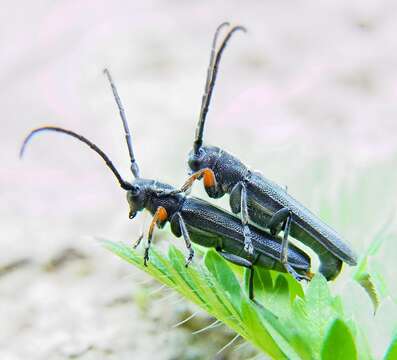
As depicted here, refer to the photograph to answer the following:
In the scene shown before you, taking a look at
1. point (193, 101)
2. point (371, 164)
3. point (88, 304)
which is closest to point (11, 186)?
point (88, 304)

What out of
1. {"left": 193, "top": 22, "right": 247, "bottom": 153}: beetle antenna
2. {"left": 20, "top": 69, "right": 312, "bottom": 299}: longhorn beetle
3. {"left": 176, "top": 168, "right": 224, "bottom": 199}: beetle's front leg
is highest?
{"left": 193, "top": 22, "right": 247, "bottom": 153}: beetle antenna

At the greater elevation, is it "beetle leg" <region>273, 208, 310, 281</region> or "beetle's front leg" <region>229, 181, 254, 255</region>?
"beetle's front leg" <region>229, 181, 254, 255</region>

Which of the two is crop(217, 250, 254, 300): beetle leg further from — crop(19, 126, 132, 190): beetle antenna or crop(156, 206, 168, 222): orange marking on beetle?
crop(19, 126, 132, 190): beetle antenna

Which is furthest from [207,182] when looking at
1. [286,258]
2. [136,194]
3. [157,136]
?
[157,136]

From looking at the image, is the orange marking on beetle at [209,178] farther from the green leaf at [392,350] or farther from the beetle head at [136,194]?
the green leaf at [392,350]

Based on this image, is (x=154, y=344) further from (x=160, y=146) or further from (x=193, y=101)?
(x=193, y=101)

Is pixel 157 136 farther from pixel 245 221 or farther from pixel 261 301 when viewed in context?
pixel 261 301

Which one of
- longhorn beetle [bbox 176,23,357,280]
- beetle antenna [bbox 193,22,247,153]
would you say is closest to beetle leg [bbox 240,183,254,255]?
longhorn beetle [bbox 176,23,357,280]
